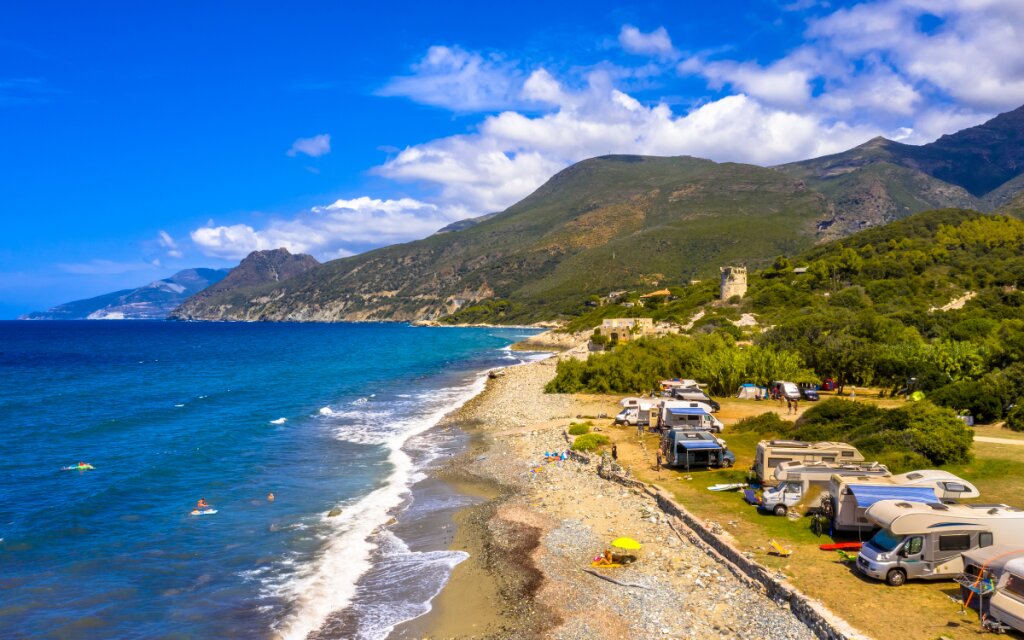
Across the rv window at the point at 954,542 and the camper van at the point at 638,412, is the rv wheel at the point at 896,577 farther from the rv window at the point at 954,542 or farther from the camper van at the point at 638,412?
the camper van at the point at 638,412

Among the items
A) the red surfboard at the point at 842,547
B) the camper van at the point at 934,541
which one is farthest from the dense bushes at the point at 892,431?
the camper van at the point at 934,541

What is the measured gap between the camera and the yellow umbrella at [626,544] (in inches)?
680

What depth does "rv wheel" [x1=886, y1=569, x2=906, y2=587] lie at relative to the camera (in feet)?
43.2

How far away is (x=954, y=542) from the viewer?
1317 centimetres

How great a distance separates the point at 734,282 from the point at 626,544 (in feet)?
247

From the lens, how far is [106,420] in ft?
143

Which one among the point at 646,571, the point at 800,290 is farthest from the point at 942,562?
the point at 800,290

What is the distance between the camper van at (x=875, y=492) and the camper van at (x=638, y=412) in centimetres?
1553

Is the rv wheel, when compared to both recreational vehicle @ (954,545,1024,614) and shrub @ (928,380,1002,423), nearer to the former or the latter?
recreational vehicle @ (954,545,1024,614)

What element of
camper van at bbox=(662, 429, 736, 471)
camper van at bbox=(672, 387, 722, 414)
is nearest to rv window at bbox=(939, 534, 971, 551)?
camper van at bbox=(662, 429, 736, 471)

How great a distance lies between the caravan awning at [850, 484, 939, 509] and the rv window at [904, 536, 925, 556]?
1.68 metres

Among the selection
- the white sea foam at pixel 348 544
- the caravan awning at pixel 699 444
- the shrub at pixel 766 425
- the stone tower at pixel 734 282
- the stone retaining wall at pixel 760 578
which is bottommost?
the white sea foam at pixel 348 544

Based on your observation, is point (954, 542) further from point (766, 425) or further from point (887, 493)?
Answer: point (766, 425)

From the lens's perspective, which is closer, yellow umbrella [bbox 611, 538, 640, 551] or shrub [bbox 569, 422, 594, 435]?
yellow umbrella [bbox 611, 538, 640, 551]
